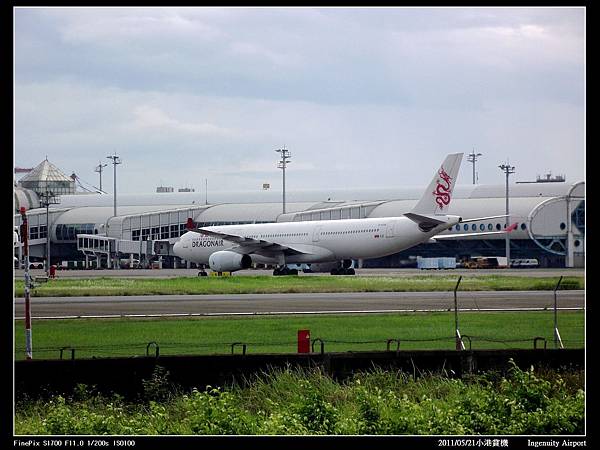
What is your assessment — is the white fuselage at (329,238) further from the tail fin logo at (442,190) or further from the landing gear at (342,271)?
the tail fin logo at (442,190)

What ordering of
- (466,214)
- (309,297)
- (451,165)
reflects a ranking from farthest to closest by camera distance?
(466,214)
(451,165)
(309,297)

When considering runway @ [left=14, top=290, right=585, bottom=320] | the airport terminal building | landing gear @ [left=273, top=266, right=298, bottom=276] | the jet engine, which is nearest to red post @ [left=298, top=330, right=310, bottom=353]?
runway @ [left=14, top=290, right=585, bottom=320]

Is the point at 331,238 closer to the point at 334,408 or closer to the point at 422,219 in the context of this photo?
the point at 422,219

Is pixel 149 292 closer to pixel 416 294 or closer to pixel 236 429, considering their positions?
pixel 416 294

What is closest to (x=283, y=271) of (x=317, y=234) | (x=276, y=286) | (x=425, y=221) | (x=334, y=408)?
(x=317, y=234)

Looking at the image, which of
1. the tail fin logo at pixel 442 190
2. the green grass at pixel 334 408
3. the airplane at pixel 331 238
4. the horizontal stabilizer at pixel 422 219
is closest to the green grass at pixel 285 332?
the green grass at pixel 334 408
